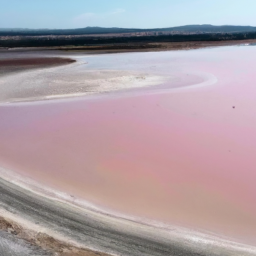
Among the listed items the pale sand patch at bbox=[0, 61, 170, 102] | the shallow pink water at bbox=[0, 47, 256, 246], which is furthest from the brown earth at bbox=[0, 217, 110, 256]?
the pale sand patch at bbox=[0, 61, 170, 102]

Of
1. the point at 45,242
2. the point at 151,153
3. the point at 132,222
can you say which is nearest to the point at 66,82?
the point at 151,153

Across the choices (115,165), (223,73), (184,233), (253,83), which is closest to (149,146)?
(115,165)

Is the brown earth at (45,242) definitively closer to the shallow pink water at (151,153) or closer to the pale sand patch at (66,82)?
the shallow pink water at (151,153)

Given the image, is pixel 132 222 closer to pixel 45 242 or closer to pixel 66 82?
pixel 45 242

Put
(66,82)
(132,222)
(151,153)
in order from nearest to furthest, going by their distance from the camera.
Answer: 1. (132,222)
2. (151,153)
3. (66,82)

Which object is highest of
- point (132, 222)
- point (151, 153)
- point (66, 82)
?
point (66, 82)

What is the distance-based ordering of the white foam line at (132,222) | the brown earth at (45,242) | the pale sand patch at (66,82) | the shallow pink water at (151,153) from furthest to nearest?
the pale sand patch at (66,82) → the shallow pink water at (151,153) → the white foam line at (132,222) → the brown earth at (45,242)

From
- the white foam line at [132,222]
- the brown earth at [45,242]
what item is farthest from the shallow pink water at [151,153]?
the brown earth at [45,242]

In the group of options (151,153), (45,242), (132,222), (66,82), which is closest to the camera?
(45,242)

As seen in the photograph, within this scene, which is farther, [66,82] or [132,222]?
[66,82]

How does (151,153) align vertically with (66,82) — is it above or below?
below
